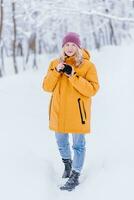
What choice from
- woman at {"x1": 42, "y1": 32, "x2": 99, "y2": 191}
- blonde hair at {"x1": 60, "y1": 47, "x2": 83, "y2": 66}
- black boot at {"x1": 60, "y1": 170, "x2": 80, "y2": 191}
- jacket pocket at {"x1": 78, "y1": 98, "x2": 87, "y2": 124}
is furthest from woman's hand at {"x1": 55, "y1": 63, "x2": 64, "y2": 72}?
black boot at {"x1": 60, "y1": 170, "x2": 80, "y2": 191}

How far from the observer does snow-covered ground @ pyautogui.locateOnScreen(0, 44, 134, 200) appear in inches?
247

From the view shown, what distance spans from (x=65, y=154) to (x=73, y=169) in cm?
24

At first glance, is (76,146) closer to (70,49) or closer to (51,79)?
(51,79)

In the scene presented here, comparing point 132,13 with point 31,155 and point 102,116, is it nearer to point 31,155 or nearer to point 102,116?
point 102,116

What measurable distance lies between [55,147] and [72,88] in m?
2.90

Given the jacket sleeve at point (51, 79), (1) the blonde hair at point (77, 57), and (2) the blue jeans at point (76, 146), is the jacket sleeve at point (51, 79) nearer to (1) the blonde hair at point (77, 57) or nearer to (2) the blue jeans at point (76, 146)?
(1) the blonde hair at point (77, 57)

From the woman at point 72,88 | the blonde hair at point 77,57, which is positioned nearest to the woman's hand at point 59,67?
the woman at point 72,88

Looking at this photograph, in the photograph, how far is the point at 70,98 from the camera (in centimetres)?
629

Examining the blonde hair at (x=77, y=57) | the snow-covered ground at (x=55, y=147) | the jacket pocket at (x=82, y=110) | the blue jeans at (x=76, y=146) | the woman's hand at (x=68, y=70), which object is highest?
the blonde hair at (x=77, y=57)

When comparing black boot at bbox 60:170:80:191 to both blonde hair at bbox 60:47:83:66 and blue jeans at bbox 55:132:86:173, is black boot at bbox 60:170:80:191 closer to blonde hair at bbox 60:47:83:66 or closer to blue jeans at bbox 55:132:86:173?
blue jeans at bbox 55:132:86:173

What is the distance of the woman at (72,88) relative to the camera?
6137 mm

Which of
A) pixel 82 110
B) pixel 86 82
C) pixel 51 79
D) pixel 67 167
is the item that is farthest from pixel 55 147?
pixel 86 82

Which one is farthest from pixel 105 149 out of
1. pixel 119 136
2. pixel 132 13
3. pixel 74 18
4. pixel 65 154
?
pixel 74 18

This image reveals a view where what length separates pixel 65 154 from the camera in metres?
6.72
